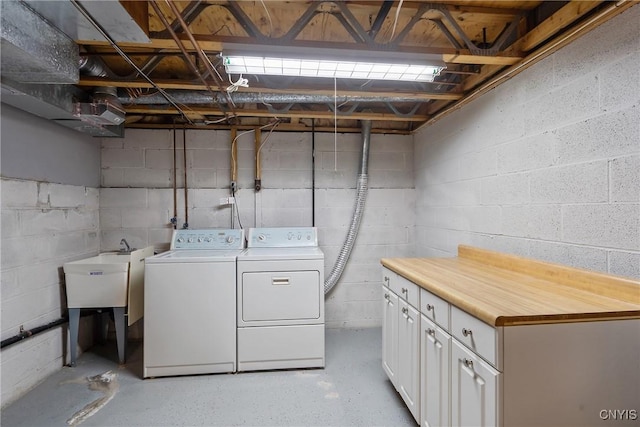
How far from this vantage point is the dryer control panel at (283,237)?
302 cm

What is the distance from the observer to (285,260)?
251 centimetres

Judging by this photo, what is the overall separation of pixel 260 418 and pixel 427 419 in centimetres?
102

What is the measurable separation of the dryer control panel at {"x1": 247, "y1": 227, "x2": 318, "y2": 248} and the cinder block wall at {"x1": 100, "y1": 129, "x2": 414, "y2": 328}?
0.77 ft

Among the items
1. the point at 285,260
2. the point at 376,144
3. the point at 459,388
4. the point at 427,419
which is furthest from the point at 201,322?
the point at 376,144

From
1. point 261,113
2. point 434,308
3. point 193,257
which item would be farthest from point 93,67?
point 434,308

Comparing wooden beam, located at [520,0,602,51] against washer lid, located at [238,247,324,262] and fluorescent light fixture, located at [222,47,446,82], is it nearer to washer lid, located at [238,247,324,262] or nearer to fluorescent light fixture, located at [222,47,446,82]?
fluorescent light fixture, located at [222,47,446,82]

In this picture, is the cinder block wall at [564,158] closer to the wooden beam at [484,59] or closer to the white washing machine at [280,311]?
the wooden beam at [484,59]

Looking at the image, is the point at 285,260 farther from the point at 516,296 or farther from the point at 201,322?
the point at 516,296

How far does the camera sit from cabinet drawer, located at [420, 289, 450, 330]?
142cm

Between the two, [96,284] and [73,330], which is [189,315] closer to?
[96,284]

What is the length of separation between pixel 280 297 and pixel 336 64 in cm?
176

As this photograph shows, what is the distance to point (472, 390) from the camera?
1.20 metres

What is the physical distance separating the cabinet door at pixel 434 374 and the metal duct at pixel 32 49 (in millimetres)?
2405

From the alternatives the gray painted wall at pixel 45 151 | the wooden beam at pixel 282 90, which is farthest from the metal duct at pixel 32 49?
the gray painted wall at pixel 45 151
